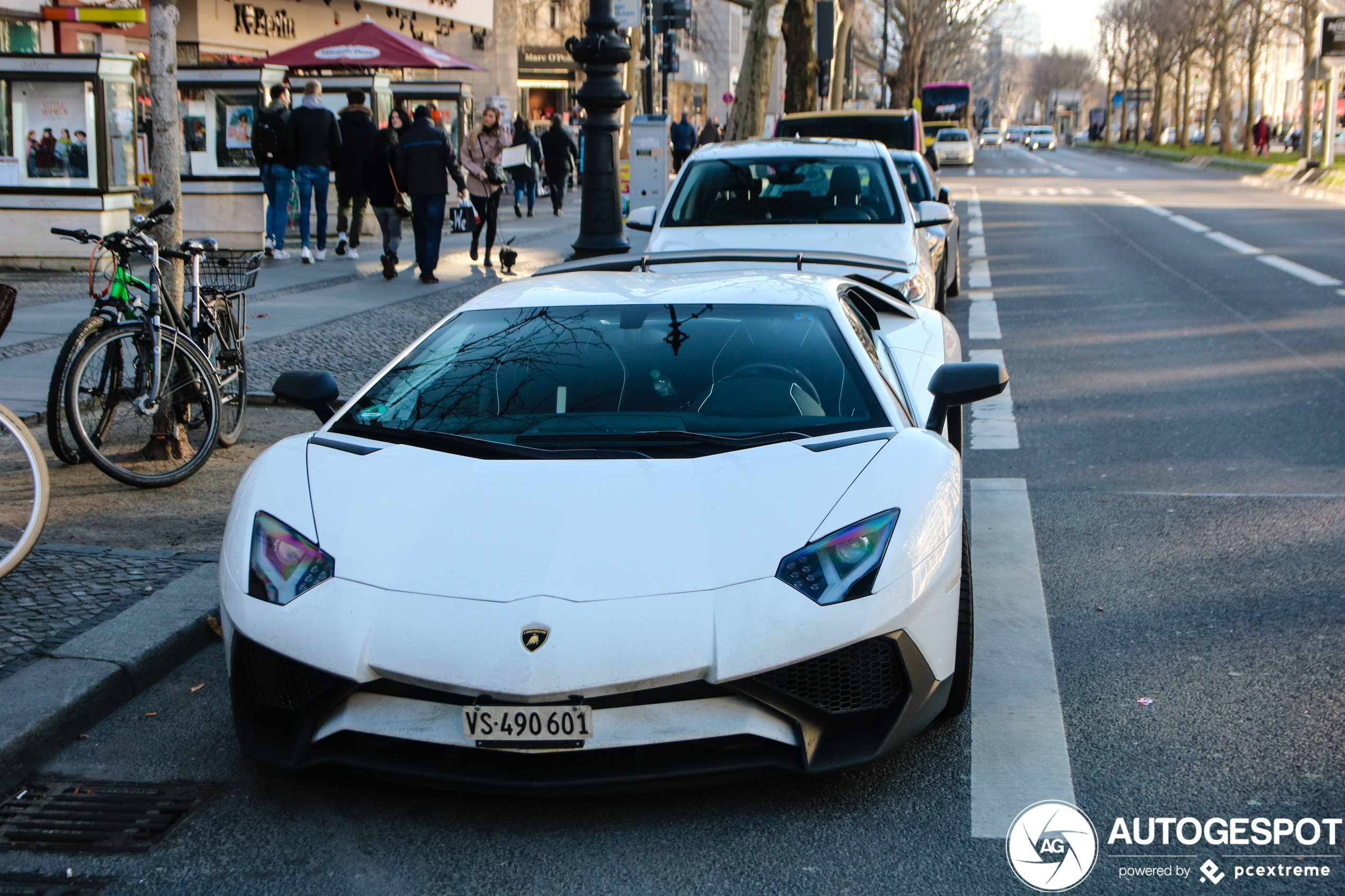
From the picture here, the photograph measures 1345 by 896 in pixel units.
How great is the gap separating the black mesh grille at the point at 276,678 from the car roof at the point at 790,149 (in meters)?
7.42

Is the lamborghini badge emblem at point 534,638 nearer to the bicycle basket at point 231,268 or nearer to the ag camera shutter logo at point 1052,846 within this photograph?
the ag camera shutter logo at point 1052,846

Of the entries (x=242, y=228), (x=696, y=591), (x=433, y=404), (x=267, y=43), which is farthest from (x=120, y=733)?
(x=267, y=43)

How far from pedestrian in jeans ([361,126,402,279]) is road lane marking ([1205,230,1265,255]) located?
1054 centimetres

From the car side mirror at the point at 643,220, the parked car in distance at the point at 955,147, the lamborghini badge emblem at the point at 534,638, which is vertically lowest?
the lamborghini badge emblem at the point at 534,638

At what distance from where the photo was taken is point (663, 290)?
15.8 ft

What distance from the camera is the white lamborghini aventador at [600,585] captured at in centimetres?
320

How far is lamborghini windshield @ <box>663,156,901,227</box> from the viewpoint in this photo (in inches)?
387

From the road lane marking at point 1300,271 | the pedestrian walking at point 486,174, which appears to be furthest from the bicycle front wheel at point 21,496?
the road lane marking at point 1300,271

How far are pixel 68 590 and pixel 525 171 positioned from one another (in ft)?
65.8

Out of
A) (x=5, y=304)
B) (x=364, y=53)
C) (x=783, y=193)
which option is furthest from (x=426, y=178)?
(x=5, y=304)

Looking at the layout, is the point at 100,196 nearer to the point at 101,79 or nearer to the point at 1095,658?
the point at 101,79

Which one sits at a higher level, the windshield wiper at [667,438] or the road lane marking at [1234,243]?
the road lane marking at [1234,243]

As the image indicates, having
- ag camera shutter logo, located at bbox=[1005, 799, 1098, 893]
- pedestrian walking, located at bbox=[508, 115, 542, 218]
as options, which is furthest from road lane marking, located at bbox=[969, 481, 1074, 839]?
pedestrian walking, located at bbox=[508, 115, 542, 218]

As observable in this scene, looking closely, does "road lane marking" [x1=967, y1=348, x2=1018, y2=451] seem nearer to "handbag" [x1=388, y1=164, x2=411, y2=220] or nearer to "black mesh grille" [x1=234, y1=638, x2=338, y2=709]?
"black mesh grille" [x1=234, y1=638, x2=338, y2=709]
